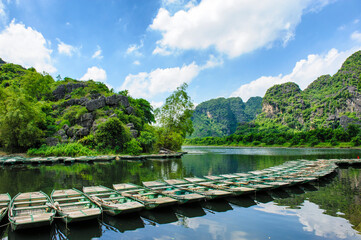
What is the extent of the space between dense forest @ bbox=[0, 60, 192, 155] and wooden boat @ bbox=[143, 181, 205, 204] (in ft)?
Result: 96.9

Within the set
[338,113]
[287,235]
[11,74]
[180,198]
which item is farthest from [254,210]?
[338,113]

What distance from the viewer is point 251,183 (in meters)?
15.1

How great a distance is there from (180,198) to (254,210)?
3858 millimetres

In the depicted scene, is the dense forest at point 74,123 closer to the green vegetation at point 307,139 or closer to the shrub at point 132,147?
the shrub at point 132,147

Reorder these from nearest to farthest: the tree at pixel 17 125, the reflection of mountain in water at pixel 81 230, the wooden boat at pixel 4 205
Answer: the reflection of mountain in water at pixel 81 230 → the wooden boat at pixel 4 205 → the tree at pixel 17 125

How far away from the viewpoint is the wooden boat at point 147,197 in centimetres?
978

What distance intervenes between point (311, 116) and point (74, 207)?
501 ft

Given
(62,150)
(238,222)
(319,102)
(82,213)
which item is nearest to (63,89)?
(62,150)

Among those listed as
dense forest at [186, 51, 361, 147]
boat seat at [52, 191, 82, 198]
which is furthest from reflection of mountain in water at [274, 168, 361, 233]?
dense forest at [186, 51, 361, 147]

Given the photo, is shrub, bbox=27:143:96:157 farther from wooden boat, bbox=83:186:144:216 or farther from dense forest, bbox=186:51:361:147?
dense forest, bbox=186:51:361:147

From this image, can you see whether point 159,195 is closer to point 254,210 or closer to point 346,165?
point 254,210

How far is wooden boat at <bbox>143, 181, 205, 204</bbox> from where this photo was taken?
10.6m

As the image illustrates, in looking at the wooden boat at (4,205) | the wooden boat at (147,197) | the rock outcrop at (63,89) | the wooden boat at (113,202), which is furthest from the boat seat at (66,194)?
the rock outcrop at (63,89)

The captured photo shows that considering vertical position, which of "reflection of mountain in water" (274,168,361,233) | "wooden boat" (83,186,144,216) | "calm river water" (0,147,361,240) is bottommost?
"reflection of mountain in water" (274,168,361,233)
